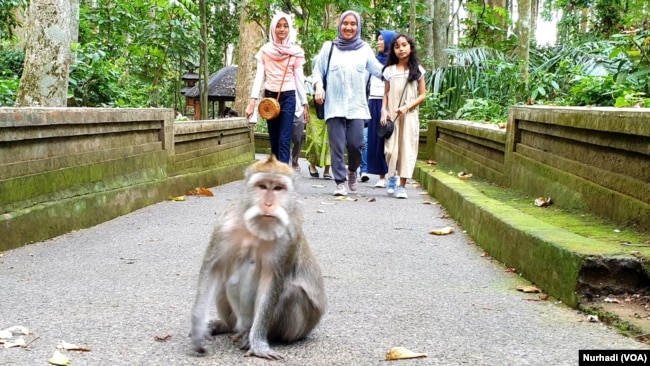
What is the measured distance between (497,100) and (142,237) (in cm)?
927

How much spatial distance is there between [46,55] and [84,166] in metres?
1.57

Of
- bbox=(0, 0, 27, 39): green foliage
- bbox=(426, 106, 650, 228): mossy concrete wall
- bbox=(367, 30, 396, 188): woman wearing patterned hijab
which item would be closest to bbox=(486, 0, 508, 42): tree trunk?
bbox=(367, 30, 396, 188): woman wearing patterned hijab

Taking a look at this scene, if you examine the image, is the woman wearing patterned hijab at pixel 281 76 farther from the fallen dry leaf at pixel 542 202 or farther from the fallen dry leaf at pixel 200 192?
the fallen dry leaf at pixel 542 202

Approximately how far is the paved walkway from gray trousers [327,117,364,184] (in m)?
2.35

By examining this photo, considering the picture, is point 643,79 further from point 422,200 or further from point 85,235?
point 85,235

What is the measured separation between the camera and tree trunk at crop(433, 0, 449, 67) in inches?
631

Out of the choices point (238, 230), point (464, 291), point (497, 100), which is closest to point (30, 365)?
point (238, 230)

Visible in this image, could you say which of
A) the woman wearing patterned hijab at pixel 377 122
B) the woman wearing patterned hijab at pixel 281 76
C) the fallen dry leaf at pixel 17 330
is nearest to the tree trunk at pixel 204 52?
the woman wearing patterned hijab at pixel 377 122

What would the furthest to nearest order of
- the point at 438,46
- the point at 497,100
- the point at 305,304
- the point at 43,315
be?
the point at 438,46 → the point at 497,100 → the point at 43,315 → the point at 305,304

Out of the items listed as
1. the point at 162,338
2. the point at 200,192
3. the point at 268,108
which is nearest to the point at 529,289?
the point at 162,338

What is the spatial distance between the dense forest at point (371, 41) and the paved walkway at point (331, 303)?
2.14 meters

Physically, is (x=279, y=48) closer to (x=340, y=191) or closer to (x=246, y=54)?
(x=340, y=191)

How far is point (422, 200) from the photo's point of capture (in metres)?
9.12

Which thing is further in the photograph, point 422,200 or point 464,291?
point 422,200
